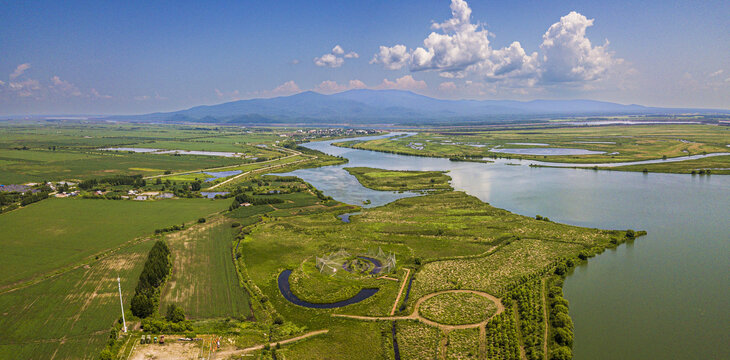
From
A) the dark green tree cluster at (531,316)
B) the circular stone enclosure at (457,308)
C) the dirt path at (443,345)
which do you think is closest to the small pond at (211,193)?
the circular stone enclosure at (457,308)

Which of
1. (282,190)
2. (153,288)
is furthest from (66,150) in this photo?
(153,288)

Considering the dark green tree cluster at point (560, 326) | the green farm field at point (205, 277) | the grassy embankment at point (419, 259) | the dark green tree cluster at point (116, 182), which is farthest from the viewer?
the dark green tree cluster at point (116, 182)

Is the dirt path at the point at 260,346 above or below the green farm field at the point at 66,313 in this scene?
below

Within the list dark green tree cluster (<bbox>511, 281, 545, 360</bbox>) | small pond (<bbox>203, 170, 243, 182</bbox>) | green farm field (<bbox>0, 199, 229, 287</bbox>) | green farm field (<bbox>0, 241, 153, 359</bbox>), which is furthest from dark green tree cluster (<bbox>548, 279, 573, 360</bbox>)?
small pond (<bbox>203, 170, 243, 182</bbox>)

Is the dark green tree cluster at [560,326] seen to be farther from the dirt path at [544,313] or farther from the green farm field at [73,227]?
the green farm field at [73,227]

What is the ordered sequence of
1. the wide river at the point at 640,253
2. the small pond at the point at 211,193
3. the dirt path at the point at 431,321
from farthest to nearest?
the small pond at the point at 211,193 → the dirt path at the point at 431,321 → the wide river at the point at 640,253

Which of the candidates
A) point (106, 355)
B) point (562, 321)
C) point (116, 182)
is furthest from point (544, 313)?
point (116, 182)

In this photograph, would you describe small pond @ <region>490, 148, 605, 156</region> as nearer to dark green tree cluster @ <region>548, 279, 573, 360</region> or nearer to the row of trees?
dark green tree cluster @ <region>548, 279, 573, 360</region>

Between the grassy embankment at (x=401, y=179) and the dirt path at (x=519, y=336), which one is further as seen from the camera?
the grassy embankment at (x=401, y=179)
